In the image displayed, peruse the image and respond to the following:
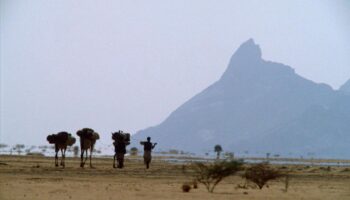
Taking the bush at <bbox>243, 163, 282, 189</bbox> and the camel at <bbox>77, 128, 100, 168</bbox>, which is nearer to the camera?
the bush at <bbox>243, 163, 282, 189</bbox>

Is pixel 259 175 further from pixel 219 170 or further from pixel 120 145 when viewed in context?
pixel 120 145

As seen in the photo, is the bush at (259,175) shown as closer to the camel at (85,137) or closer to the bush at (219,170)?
the bush at (219,170)

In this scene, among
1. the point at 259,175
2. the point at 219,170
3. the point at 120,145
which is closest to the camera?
the point at 219,170

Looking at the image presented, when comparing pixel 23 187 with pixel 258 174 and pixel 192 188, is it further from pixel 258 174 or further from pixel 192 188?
pixel 258 174

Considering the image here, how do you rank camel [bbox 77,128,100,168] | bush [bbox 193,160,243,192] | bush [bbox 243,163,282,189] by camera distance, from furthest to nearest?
camel [bbox 77,128,100,168]
bush [bbox 243,163,282,189]
bush [bbox 193,160,243,192]

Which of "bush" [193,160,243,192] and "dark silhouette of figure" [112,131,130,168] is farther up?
"dark silhouette of figure" [112,131,130,168]

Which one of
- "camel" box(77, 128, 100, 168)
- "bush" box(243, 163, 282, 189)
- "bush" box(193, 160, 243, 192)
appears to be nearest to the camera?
"bush" box(193, 160, 243, 192)

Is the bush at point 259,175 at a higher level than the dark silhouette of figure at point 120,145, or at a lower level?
lower

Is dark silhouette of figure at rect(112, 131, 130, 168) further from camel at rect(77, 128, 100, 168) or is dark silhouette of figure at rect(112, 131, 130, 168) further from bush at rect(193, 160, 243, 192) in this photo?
bush at rect(193, 160, 243, 192)

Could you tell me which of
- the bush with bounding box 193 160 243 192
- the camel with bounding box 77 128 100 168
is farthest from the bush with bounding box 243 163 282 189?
the camel with bounding box 77 128 100 168

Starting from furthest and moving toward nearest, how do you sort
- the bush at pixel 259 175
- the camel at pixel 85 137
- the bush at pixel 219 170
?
the camel at pixel 85 137 → the bush at pixel 259 175 → the bush at pixel 219 170

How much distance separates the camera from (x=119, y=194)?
2691cm

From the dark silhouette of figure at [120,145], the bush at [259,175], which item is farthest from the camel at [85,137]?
the bush at [259,175]

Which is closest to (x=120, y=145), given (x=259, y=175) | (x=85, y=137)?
(x=85, y=137)
